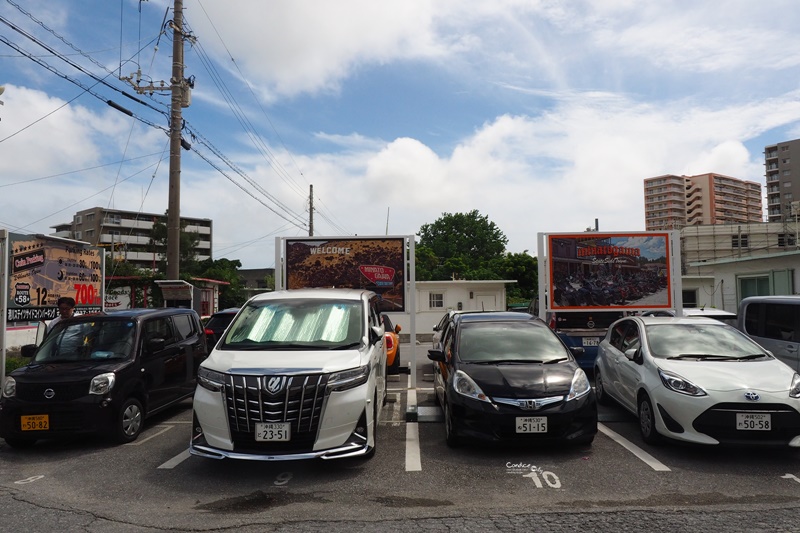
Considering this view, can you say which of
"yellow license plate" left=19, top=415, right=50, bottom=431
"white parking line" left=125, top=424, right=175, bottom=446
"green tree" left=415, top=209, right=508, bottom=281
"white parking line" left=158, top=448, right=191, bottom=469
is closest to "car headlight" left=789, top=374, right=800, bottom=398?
"white parking line" left=158, top=448, right=191, bottom=469

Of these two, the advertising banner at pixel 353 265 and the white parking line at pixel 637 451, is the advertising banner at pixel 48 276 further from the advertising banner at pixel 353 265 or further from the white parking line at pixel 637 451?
the white parking line at pixel 637 451

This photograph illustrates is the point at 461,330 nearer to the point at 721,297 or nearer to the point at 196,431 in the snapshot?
the point at 196,431

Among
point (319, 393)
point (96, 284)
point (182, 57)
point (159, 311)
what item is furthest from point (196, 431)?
point (182, 57)

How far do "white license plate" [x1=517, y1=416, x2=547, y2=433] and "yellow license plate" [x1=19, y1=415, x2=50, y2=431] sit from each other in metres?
5.20

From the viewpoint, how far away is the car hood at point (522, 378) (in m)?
5.86

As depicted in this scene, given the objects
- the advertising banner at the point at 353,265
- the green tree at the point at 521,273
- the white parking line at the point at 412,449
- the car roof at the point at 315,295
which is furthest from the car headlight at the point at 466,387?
the green tree at the point at 521,273

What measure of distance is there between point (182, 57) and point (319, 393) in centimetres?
1354

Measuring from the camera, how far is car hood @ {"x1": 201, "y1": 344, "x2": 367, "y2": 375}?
5301 millimetres

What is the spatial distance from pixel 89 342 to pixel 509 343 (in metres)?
5.38

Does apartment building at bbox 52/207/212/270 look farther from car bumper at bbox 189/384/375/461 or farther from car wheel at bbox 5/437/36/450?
car bumper at bbox 189/384/375/461

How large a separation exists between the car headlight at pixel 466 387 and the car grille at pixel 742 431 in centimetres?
216

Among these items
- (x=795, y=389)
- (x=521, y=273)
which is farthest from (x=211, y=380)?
(x=521, y=273)

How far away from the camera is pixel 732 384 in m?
5.74

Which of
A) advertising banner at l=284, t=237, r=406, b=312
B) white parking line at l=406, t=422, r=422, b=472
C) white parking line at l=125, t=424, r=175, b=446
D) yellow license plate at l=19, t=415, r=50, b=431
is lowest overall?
white parking line at l=125, t=424, r=175, b=446
